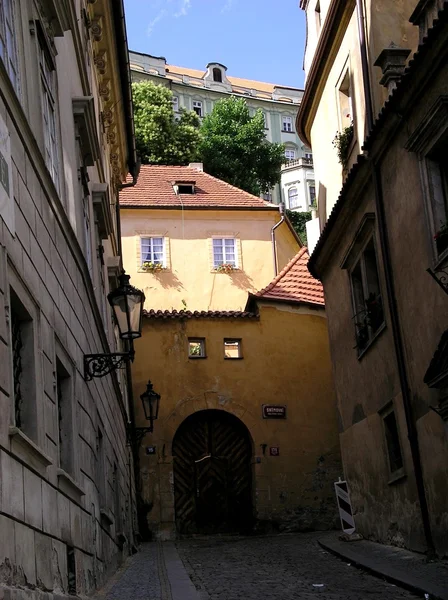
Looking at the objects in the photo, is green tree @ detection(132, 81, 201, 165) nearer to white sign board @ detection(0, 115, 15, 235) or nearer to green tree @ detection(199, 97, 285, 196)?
green tree @ detection(199, 97, 285, 196)

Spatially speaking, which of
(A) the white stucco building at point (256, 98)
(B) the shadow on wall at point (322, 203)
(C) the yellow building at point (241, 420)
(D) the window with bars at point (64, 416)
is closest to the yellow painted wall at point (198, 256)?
(C) the yellow building at point (241, 420)

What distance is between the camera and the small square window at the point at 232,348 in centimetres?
2611

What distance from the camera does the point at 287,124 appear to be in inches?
4050

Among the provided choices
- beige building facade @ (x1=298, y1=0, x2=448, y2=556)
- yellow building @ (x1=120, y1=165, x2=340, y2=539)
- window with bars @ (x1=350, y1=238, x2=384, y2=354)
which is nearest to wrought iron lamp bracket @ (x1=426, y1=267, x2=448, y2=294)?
beige building facade @ (x1=298, y1=0, x2=448, y2=556)

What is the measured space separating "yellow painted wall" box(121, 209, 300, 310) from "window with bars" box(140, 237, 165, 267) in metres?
0.19

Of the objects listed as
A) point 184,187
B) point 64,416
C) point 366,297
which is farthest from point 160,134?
point 64,416

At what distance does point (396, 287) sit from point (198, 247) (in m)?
21.8

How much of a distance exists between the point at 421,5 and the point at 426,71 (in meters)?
2.25

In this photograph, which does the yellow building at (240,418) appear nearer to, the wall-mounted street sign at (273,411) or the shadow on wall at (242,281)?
the wall-mounted street sign at (273,411)

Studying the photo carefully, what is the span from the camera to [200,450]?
25.9 metres

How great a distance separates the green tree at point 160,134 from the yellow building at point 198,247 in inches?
748

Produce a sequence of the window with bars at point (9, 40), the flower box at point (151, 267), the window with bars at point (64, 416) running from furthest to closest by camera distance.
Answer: the flower box at point (151, 267) → the window with bars at point (64, 416) → the window with bars at point (9, 40)

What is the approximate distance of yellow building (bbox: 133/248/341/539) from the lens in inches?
984

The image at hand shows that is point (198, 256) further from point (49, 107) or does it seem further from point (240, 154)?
point (240, 154)
